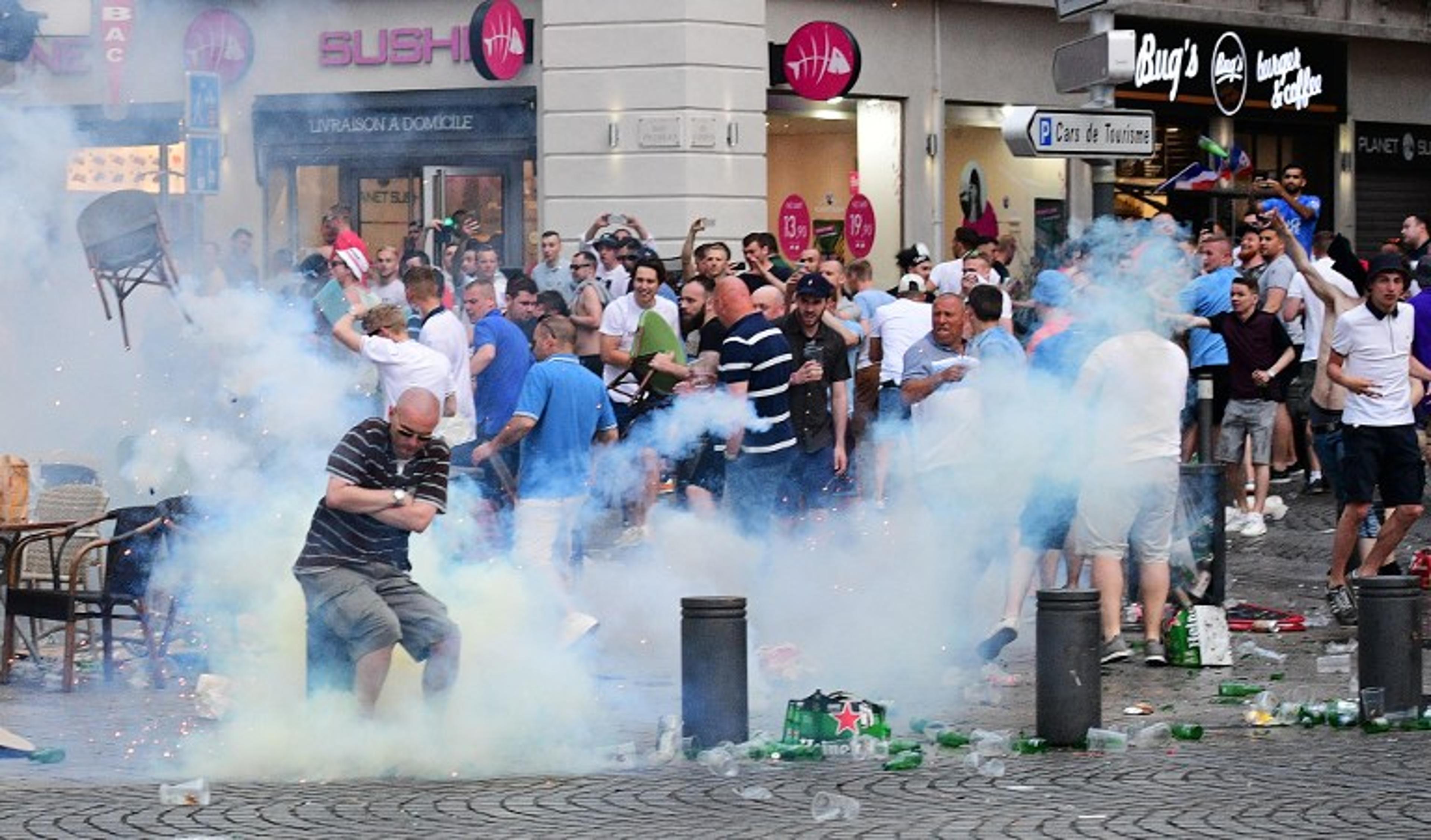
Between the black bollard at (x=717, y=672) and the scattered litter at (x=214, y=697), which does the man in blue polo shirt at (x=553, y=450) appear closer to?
the scattered litter at (x=214, y=697)

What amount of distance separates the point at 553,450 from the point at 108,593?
2079 mm

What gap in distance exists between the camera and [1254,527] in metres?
16.4

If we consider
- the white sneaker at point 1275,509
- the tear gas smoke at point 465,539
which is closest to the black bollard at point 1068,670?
the tear gas smoke at point 465,539

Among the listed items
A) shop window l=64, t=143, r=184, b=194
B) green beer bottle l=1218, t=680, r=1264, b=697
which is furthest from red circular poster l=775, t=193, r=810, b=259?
green beer bottle l=1218, t=680, r=1264, b=697

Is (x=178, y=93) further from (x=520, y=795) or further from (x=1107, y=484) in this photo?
(x=520, y=795)

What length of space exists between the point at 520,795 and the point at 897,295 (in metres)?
9.00

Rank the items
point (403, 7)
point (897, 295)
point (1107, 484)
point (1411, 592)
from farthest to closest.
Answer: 1. point (403, 7)
2. point (897, 295)
3. point (1107, 484)
4. point (1411, 592)

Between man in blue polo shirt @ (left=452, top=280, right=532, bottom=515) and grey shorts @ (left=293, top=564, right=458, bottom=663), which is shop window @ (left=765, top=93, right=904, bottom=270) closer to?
man in blue polo shirt @ (left=452, top=280, right=532, bottom=515)

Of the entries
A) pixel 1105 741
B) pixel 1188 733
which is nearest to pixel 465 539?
pixel 1105 741

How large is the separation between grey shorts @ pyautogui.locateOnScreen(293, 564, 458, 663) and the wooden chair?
217 cm

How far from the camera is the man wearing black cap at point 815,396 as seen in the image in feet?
42.8

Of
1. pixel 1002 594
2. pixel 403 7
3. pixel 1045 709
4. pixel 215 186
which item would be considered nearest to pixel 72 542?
pixel 215 186

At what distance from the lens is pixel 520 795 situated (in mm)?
8609

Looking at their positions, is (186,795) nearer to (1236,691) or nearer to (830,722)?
(830,722)
